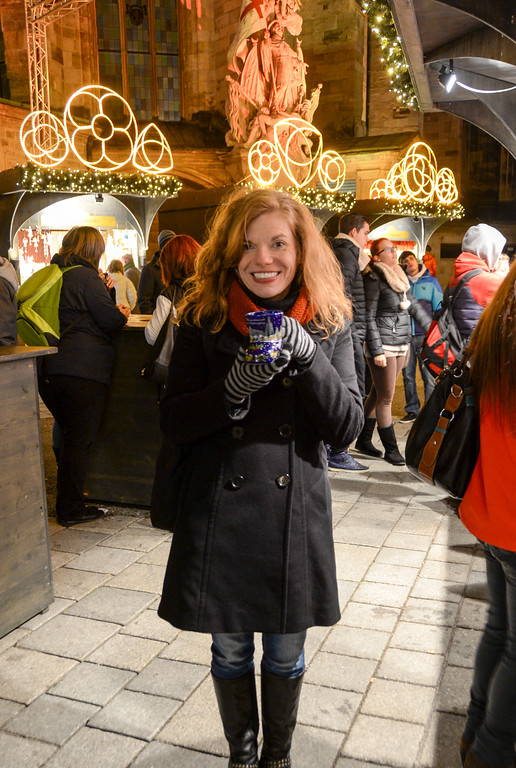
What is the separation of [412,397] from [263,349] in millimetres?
6800

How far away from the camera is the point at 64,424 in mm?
4805

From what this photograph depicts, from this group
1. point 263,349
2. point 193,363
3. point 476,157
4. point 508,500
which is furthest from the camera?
point 476,157

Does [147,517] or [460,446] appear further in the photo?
[147,517]

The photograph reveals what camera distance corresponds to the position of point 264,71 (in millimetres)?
12547

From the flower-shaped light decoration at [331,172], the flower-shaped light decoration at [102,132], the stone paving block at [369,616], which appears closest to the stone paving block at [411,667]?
the stone paving block at [369,616]

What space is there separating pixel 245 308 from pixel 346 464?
4.30m

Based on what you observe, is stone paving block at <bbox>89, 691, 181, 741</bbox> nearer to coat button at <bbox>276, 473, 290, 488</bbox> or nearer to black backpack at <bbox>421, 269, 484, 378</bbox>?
coat button at <bbox>276, 473, 290, 488</bbox>

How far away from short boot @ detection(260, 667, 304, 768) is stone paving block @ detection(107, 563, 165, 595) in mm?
1662

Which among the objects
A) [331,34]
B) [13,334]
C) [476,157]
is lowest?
[13,334]

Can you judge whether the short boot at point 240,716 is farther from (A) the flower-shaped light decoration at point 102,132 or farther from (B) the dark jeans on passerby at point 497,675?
(A) the flower-shaped light decoration at point 102,132

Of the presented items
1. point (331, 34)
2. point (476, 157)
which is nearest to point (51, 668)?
point (331, 34)

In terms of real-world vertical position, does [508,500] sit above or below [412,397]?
above

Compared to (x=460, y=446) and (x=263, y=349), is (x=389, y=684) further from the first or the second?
(x=263, y=349)

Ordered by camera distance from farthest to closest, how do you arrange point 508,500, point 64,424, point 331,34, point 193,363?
point 331,34, point 64,424, point 193,363, point 508,500
